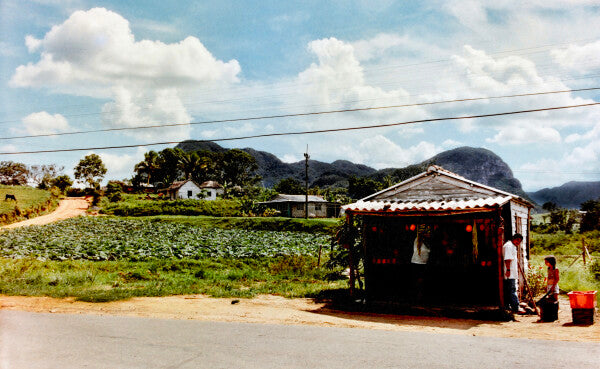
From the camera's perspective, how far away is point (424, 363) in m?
6.81

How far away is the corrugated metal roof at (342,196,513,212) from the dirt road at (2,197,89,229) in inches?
1701

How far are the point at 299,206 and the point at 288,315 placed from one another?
5825 cm

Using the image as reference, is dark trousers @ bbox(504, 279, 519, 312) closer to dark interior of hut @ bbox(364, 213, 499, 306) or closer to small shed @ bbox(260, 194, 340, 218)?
dark interior of hut @ bbox(364, 213, 499, 306)

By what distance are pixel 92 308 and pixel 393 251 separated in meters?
9.17

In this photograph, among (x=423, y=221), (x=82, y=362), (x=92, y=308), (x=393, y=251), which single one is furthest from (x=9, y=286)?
(x=423, y=221)

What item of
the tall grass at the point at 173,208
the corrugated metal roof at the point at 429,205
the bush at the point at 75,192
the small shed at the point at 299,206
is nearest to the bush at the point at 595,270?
the corrugated metal roof at the point at 429,205

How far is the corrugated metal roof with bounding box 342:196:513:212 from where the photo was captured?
11.7 meters

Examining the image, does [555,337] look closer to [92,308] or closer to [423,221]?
[423,221]

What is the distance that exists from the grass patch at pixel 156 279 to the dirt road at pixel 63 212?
30.1 metres

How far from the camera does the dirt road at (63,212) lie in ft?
157

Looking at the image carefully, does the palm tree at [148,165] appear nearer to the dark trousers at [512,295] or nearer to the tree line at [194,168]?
the tree line at [194,168]

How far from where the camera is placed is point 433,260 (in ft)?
43.1

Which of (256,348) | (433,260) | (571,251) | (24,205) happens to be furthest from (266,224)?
(256,348)

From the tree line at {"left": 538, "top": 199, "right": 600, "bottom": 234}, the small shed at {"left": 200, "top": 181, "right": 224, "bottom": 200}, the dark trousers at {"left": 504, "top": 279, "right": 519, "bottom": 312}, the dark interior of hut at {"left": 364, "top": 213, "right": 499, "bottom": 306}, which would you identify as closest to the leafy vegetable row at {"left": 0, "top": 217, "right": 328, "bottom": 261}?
the dark interior of hut at {"left": 364, "top": 213, "right": 499, "bottom": 306}
